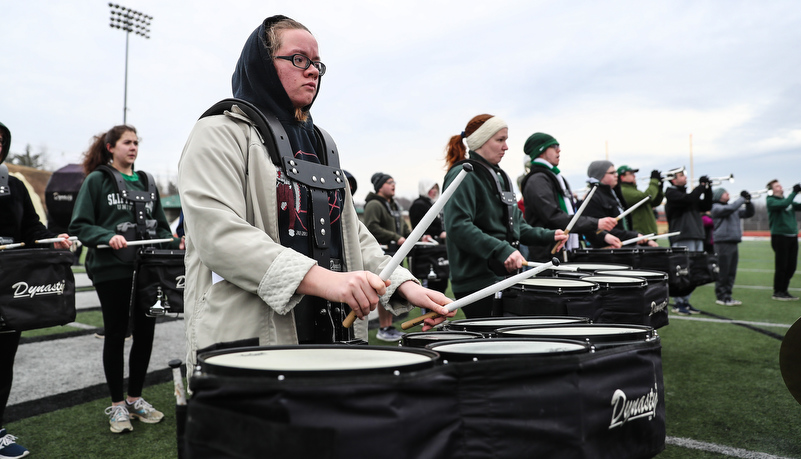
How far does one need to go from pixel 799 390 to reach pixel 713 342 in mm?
3808

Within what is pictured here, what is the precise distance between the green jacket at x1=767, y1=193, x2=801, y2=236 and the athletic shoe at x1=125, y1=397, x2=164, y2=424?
30.7ft

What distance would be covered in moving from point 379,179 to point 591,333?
624cm

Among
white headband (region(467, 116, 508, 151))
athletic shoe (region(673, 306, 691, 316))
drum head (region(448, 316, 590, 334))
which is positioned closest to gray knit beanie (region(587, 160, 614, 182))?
white headband (region(467, 116, 508, 151))

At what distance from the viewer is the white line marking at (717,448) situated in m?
3.08

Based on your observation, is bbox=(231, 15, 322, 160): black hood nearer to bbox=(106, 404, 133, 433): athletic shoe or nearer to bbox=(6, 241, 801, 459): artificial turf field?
bbox=(6, 241, 801, 459): artificial turf field

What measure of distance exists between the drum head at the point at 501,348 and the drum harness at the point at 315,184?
41 cm

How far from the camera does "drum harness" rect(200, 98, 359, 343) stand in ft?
5.33

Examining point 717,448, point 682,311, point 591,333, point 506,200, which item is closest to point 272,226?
point 591,333

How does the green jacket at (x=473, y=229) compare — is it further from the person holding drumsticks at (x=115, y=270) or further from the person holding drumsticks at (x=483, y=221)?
the person holding drumsticks at (x=115, y=270)

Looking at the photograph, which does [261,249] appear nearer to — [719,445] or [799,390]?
[799,390]

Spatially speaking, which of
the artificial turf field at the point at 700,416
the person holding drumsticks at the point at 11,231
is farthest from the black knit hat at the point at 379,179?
the person holding drumsticks at the point at 11,231

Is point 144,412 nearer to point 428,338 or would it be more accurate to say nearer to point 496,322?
point 496,322

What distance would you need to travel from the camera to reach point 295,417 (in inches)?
36.1

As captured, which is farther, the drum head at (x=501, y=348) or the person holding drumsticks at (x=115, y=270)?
the person holding drumsticks at (x=115, y=270)
